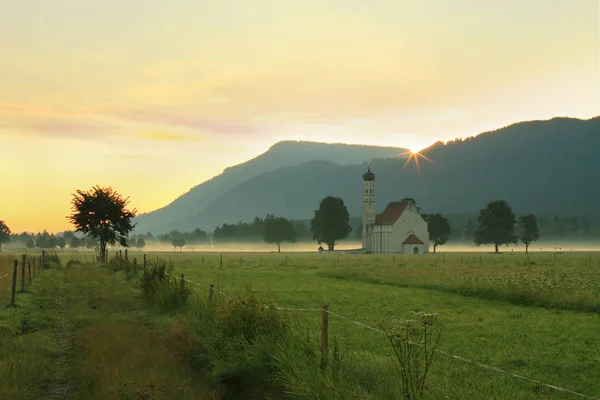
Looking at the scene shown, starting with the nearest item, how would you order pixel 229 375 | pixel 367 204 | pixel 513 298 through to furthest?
pixel 229 375
pixel 513 298
pixel 367 204

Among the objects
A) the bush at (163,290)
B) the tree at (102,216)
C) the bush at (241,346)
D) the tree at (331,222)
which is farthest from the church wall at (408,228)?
the bush at (241,346)

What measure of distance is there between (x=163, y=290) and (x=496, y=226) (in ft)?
485

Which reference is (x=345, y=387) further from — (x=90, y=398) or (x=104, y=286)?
(x=104, y=286)

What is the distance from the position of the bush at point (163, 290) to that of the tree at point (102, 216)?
46215 millimetres

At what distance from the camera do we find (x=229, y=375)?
10914 mm

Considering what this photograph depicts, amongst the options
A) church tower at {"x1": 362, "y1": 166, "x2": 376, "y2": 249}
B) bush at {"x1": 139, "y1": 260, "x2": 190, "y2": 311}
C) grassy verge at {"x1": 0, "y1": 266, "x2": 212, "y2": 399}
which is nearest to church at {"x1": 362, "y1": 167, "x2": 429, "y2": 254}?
church tower at {"x1": 362, "y1": 166, "x2": 376, "y2": 249}

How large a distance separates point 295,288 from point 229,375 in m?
27.3

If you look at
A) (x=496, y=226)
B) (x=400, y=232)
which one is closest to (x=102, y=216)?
(x=400, y=232)

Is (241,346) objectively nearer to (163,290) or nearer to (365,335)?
(365,335)

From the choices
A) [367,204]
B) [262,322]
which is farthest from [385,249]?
[262,322]

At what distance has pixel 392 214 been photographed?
149 meters

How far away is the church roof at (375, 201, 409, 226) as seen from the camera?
481 ft

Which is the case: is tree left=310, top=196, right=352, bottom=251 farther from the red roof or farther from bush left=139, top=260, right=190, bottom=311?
bush left=139, top=260, right=190, bottom=311

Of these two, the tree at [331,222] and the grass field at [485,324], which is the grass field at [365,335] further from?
the tree at [331,222]
